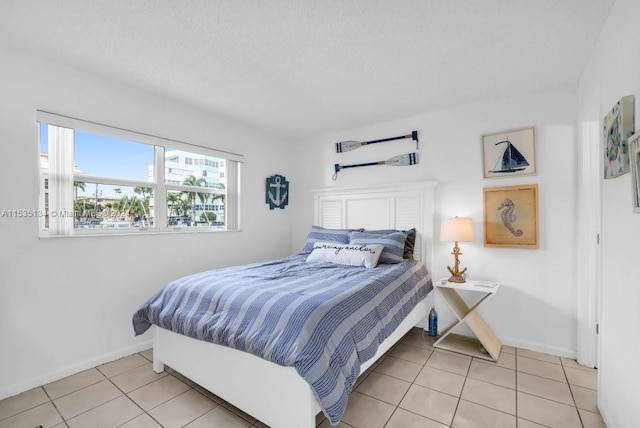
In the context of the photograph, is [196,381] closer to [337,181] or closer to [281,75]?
[281,75]

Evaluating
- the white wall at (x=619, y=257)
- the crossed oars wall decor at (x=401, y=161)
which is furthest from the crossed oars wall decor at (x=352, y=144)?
the white wall at (x=619, y=257)

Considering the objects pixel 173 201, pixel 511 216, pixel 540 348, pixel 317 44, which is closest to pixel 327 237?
pixel 173 201

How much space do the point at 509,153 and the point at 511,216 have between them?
0.61 m

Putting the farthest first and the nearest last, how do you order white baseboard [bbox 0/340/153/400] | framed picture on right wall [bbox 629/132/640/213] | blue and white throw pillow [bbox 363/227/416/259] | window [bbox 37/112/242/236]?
blue and white throw pillow [bbox 363/227/416/259] → window [bbox 37/112/242/236] → white baseboard [bbox 0/340/153/400] → framed picture on right wall [bbox 629/132/640/213]

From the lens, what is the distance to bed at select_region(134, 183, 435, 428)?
1566 millimetres

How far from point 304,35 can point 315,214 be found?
2.57 m

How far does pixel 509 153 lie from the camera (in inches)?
118

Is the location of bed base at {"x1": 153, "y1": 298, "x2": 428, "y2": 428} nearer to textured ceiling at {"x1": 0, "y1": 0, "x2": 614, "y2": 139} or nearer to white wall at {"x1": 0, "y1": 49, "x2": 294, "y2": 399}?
white wall at {"x1": 0, "y1": 49, "x2": 294, "y2": 399}

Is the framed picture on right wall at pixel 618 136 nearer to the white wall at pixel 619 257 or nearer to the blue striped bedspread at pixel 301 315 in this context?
the white wall at pixel 619 257

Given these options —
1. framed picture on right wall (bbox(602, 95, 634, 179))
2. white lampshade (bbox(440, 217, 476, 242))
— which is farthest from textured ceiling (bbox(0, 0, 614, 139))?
white lampshade (bbox(440, 217, 476, 242))

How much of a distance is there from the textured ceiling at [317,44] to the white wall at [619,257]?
0.28 m

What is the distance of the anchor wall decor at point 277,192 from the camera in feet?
13.8

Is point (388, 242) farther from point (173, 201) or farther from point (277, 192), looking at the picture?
point (173, 201)

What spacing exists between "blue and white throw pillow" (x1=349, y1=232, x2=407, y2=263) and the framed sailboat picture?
1.07 meters
